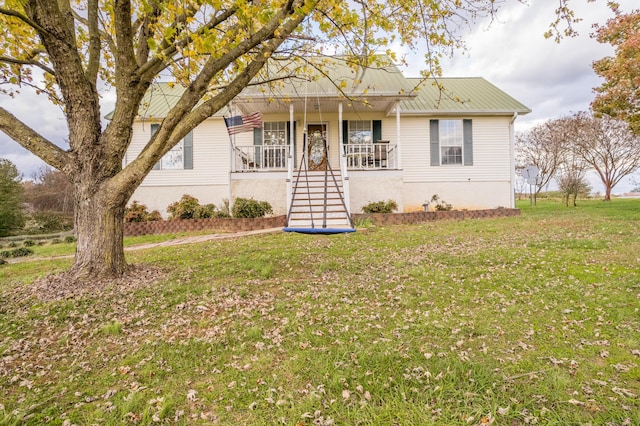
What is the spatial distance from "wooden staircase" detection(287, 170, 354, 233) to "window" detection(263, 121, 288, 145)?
2.17 meters

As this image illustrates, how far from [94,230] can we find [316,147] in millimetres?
11031

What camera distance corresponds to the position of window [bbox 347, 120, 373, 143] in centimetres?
1444

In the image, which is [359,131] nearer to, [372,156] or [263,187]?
[372,156]

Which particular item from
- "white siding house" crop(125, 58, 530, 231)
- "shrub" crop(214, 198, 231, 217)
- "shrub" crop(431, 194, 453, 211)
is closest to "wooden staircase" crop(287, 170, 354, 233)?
"white siding house" crop(125, 58, 530, 231)

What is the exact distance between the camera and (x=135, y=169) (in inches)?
187

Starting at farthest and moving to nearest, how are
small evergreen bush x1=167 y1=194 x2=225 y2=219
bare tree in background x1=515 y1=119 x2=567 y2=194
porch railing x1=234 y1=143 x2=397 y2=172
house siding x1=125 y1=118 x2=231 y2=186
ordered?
bare tree in background x1=515 y1=119 x2=567 y2=194 < house siding x1=125 y1=118 x2=231 y2=186 < porch railing x1=234 y1=143 x2=397 y2=172 < small evergreen bush x1=167 y1=194 x2=225 y2=219

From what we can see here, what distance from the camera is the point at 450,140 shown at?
14.3 m

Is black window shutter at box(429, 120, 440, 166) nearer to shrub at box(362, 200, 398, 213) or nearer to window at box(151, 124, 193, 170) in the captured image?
shrub at box(362, 200, 398, 213)

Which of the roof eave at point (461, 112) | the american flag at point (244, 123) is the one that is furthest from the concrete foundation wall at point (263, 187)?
the roof eave at point (461, 112)

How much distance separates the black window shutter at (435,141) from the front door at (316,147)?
14.7ft

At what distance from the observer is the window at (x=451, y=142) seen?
14.3m

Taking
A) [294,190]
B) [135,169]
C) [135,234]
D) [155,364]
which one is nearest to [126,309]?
[155,364]

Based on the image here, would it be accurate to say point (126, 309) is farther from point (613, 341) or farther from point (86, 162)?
point (613, 341)

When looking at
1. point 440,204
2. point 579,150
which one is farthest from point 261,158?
point 579,150
